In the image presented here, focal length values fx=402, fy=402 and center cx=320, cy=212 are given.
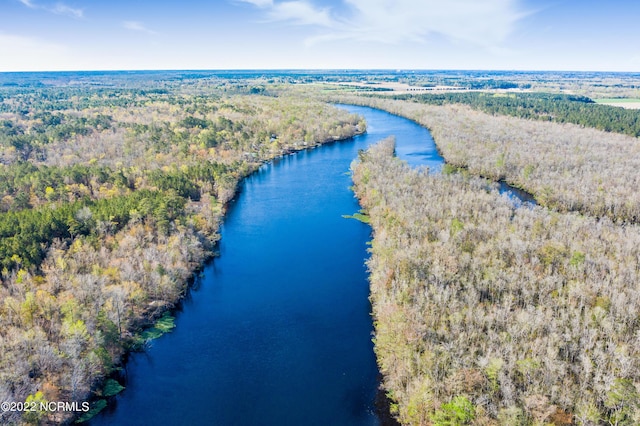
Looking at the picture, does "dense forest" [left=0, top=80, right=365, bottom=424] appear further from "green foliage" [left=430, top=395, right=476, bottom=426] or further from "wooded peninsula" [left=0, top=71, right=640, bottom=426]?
"green foliage" [left=430, top=395, right=476, bottom=426]

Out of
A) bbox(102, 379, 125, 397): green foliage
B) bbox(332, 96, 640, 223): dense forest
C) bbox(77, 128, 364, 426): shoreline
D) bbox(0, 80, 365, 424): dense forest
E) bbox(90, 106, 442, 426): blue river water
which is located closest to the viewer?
bbox(0, 80, 365, 424): dense forest

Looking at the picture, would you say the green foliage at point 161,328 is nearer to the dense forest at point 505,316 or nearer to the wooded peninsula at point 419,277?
the wooded peninsula at point 419,277

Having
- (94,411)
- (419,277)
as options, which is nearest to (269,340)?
(94,411)

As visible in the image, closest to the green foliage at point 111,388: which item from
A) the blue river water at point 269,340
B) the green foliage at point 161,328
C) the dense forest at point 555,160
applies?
the blue river water at point 269,340

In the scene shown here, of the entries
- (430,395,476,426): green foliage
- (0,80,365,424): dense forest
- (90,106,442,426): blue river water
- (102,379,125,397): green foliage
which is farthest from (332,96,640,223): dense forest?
(102,379,125,397): green foliage

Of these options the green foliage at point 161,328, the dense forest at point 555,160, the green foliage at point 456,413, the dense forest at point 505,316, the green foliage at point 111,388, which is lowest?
the green foliage at point 111,388

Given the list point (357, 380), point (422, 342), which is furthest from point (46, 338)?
point (422, 342)

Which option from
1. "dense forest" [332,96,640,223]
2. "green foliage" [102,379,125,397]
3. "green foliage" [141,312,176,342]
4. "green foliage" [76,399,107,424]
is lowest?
"green foliage" [76,399,107,424]
